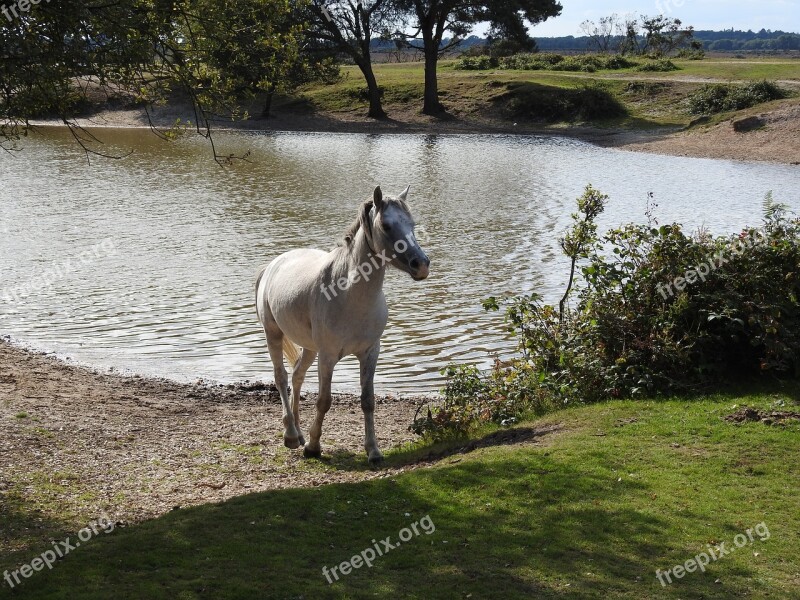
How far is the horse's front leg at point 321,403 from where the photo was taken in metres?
9.20

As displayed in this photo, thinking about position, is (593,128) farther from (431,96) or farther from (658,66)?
(658,66)

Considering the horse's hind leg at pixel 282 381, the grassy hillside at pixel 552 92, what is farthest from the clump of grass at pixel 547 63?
the horse's hind leg at pixel 282 381

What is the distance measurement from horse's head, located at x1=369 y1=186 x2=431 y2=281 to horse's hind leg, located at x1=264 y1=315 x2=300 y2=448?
263 centimetres

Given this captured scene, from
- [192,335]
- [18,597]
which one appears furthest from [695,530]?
[192,335]

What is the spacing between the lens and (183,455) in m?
9.65

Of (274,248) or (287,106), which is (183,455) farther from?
(287,106)

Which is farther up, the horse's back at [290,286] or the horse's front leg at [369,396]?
the horse's back at [290,286]

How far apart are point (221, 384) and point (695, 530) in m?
7.78

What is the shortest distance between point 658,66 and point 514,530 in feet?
233

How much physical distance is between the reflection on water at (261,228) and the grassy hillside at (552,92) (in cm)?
1299
